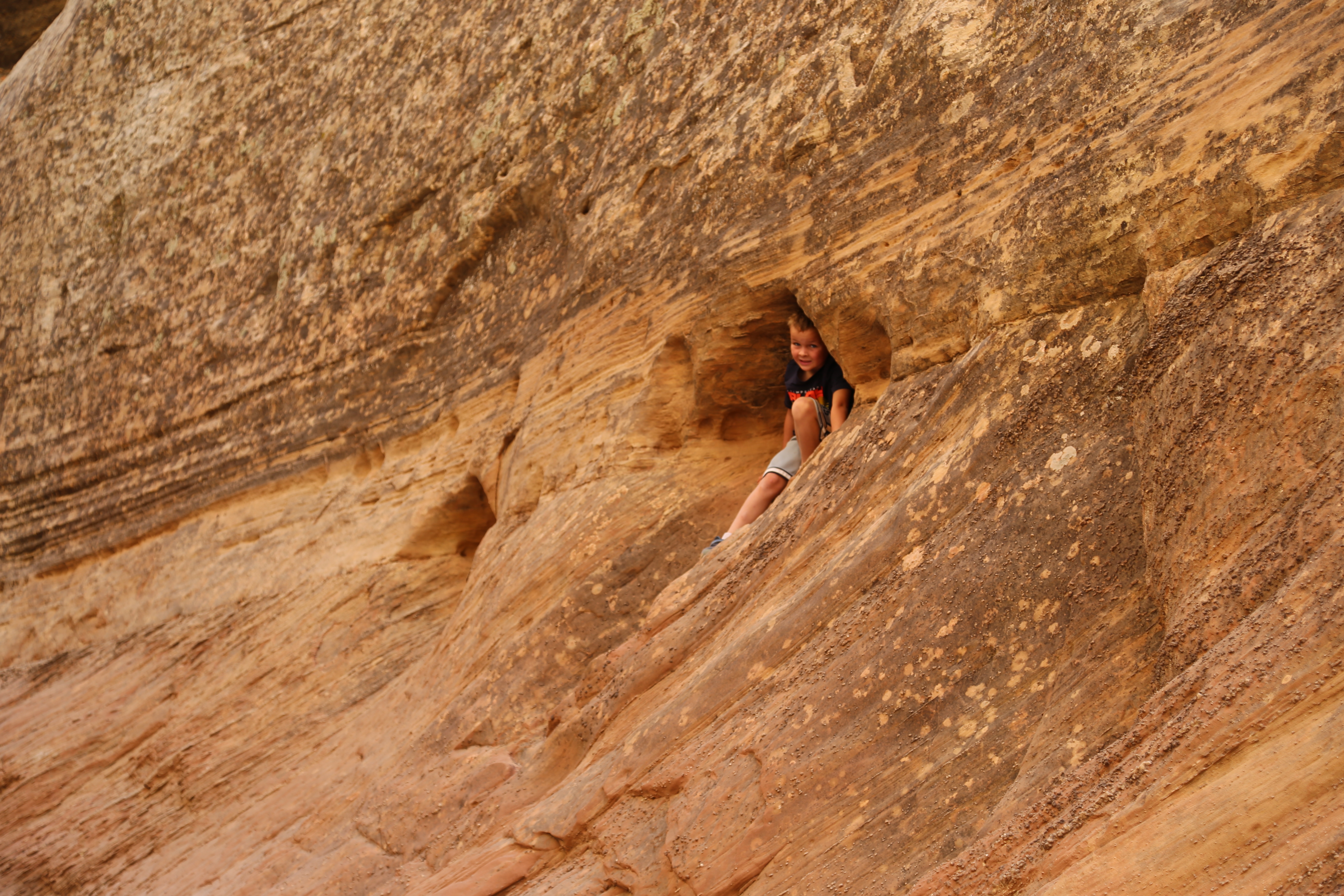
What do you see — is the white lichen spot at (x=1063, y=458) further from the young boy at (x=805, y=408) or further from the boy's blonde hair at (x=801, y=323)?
the boy's blonde hair at (x=801, y=323)

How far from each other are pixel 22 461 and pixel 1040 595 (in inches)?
428

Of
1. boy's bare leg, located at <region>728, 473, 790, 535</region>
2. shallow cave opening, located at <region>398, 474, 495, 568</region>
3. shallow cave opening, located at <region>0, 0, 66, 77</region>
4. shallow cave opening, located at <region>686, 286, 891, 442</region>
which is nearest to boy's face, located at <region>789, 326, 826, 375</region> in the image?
shallow cave opening, located at <region>686, 286, 891, 442</region>

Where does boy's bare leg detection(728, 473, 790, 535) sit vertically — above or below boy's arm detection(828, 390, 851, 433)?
below

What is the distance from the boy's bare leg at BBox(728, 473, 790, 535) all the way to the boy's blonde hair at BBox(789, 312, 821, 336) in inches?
19.9

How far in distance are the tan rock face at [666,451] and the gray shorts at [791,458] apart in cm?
46

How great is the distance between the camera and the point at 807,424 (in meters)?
6.27

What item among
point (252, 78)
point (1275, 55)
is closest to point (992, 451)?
point (1275, 55)

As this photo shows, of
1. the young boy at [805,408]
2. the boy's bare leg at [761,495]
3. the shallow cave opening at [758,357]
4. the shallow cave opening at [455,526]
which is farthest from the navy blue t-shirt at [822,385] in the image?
the shallow cave opening at [455,526]

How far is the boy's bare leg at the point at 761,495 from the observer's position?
20.7ft

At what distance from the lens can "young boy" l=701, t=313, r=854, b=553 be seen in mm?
6211

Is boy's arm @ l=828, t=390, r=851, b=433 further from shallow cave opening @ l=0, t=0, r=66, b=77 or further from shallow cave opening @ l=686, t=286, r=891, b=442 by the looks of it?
shallow cave opening @ l=0, t=0, r=66, b=77

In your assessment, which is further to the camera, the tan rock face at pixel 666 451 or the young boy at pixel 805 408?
the young boy at pixel 805 408

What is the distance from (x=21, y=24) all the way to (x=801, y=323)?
16.9 meters

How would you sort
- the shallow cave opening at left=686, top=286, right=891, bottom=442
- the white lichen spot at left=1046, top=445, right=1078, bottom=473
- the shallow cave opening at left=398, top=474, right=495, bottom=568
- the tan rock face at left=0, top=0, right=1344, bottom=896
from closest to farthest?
the tan rock face at left=0, top=0, right=1344, bottom=896, the white lichen spot at left=1046, top=445, right=1078, bottom=473, the shallow cave opening at left=686, top=286, right=891, bottom=442, the shallow cave opening at left=398, top=474, right=495, bottom=568
